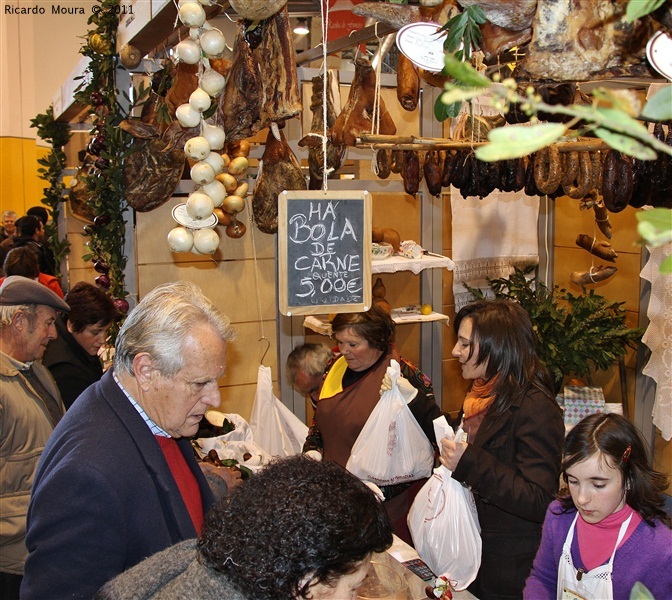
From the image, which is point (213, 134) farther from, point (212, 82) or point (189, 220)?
point (189, 220)

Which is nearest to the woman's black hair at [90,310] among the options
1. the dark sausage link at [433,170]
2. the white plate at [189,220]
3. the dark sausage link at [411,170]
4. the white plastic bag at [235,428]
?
the white plastic bag at [235,428]

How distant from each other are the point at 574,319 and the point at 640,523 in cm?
316

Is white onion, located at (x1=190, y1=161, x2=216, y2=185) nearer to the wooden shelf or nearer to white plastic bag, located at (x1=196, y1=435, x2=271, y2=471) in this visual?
white plastic bag, located at (x1=196, y1=435, x2=271, y2=471)

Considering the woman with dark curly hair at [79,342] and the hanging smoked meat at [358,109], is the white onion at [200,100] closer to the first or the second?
the hanging smoked meat at [358,109]

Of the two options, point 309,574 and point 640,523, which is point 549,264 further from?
point 309,574

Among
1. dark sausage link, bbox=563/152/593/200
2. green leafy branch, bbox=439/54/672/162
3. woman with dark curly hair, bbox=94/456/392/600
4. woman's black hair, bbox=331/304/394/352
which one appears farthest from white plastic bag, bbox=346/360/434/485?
green leafy branch, bbox=439/54/672/162

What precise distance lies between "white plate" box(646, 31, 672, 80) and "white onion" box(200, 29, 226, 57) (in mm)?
2088

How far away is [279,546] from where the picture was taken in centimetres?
113

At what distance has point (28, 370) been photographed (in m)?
3.44

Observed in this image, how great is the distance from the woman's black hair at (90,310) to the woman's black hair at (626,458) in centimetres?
279

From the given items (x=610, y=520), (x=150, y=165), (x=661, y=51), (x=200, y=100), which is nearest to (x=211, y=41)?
(x=200, y=100)

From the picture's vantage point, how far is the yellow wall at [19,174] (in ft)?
43.7

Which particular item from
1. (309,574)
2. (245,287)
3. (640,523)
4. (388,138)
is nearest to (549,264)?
(245,287)

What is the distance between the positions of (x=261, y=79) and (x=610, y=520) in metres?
2.15
